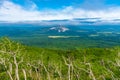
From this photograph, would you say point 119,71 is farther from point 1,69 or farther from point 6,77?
point 1,69

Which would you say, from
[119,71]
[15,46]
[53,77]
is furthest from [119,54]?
[15,46]

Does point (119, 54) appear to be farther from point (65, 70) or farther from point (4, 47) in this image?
point (4, 47)

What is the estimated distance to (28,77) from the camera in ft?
241

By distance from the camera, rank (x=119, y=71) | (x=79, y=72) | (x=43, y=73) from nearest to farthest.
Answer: (x=119, y=71)
(x=79, y=72)
(x=43, y=73)

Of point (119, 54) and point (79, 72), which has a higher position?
point (119, 54)

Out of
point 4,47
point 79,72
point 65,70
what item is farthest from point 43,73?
point 4,47

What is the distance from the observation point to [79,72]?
73312mm

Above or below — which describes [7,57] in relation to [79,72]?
above

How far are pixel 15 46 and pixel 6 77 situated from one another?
474 inches

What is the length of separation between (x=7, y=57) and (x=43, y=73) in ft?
103

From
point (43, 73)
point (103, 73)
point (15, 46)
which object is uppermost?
point (15, 46)

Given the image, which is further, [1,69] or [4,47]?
[1,69]

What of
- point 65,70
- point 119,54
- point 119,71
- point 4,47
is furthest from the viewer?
point 65,70

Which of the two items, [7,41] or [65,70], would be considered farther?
[65,70]
